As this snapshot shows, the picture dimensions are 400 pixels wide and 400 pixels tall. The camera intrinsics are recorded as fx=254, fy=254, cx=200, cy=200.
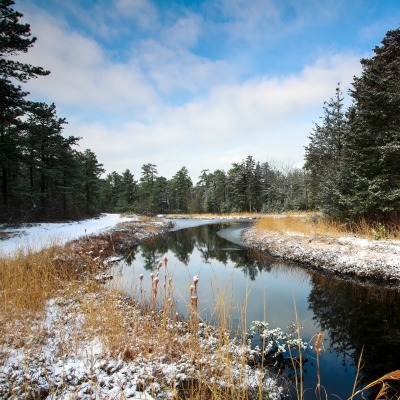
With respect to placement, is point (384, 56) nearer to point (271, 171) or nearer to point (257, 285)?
point (257, 285)

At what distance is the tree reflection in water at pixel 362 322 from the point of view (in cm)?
447

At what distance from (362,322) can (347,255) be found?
15.4 ft

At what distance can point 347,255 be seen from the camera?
10.1 metres

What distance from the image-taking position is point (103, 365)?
3371 mm

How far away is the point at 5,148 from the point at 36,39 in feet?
23.5

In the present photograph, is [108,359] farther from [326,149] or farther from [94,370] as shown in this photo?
[326,149]

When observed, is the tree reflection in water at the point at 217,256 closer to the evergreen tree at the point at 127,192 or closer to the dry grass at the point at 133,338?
the dry grass at the point at 133,338

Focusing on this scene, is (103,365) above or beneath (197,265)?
above

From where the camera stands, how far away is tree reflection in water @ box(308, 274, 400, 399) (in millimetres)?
4473

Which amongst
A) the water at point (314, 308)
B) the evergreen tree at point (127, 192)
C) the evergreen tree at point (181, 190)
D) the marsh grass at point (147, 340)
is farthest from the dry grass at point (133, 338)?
the evergreen tree at point (181, 190)

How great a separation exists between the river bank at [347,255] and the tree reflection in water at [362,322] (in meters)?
0.82

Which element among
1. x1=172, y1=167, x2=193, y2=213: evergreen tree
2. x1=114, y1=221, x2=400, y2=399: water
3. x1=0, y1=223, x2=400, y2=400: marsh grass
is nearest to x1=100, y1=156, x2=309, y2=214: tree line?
x1=172, y1=167, x2=193, y2=213: evergreen tree

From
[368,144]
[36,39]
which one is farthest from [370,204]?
[36,39]

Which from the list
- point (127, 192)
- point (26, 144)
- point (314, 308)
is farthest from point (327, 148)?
point (127, 192)
